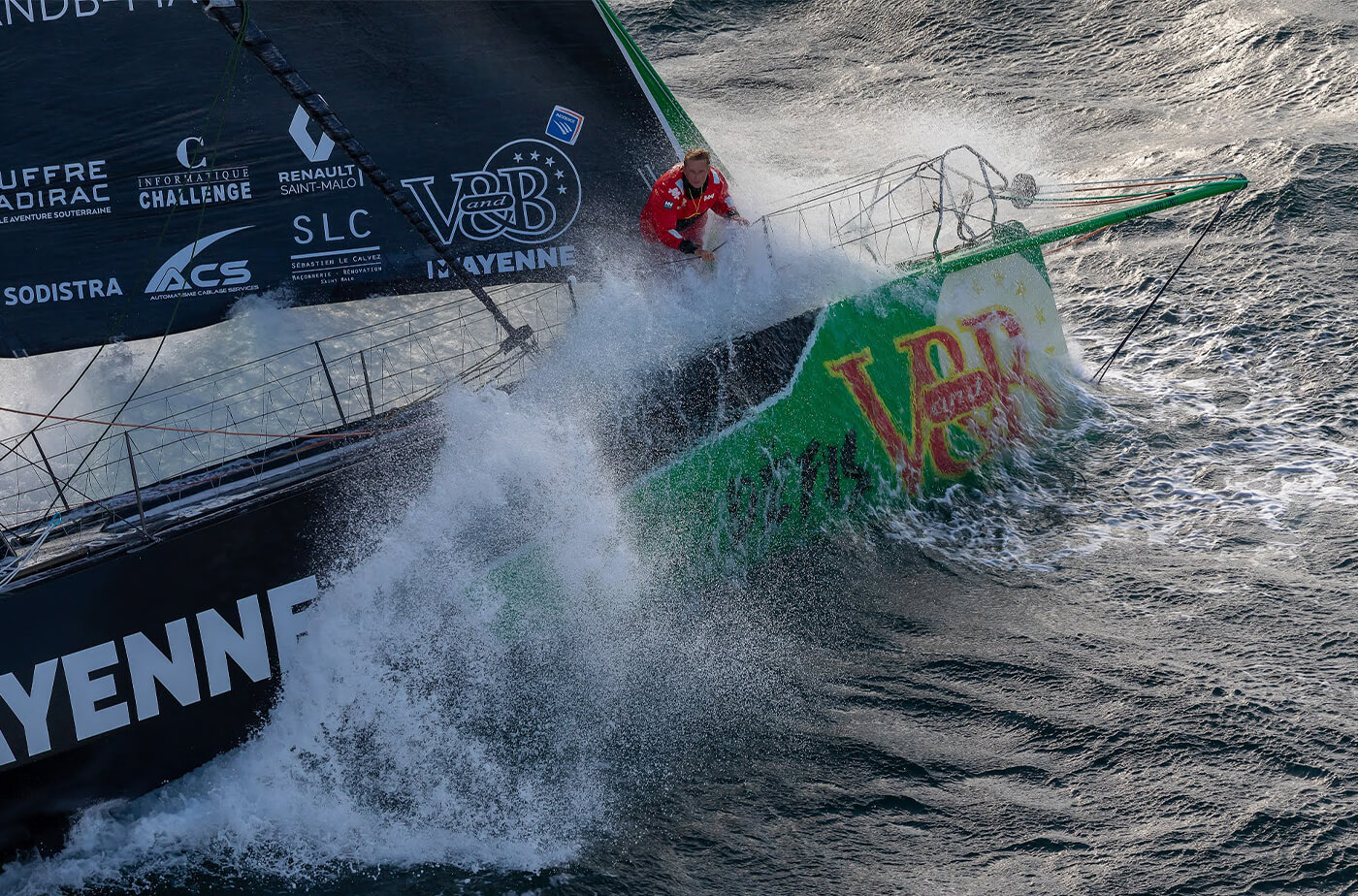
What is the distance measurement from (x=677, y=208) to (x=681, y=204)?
31 mm

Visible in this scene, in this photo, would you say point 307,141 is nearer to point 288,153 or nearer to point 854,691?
point 288,153

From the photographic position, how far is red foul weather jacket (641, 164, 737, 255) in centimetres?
570

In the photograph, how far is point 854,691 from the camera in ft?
14.6

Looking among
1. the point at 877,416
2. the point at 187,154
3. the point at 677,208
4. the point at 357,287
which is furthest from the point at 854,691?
the point at 187,154

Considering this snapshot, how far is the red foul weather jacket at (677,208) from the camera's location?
5.70 m

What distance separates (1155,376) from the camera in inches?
282

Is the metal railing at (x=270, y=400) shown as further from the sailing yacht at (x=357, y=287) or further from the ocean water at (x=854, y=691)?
the ocean water at (x=854, y=691)

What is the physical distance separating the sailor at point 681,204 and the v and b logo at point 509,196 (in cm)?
39

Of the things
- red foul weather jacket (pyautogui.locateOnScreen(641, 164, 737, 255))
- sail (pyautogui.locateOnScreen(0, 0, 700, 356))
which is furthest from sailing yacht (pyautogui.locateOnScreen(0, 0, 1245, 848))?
red foul weather jacket (pyautogui.locateOnScreen(641, 164, 737, 255))

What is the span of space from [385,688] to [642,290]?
90.4 inches

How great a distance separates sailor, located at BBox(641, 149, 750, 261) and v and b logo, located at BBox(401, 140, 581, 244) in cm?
39

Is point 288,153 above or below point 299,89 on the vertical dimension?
above

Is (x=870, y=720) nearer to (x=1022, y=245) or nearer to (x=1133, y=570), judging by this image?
(x=1133, y=570)

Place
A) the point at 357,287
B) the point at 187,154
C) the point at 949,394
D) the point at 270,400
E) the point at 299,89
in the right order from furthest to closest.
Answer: the point at 949,394, the point at 270,400, the point at 357,287, the point at 187,154, the point at 299,89
